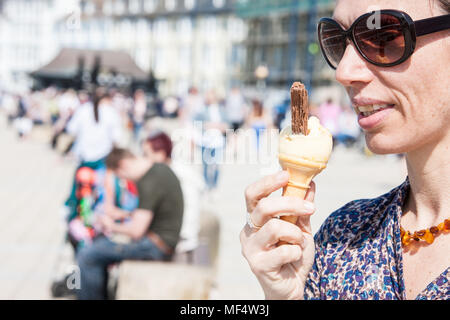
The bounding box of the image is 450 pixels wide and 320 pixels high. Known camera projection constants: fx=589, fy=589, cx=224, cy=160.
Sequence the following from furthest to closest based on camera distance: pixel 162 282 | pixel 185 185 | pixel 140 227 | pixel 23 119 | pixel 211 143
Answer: pixel 23 119, pixel 211 143, pixel 185 185, pixel 140 227, pixel 162 282

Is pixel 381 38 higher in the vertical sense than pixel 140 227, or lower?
higher

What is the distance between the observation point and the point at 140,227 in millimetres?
4773

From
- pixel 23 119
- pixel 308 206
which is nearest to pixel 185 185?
pixel 308 206

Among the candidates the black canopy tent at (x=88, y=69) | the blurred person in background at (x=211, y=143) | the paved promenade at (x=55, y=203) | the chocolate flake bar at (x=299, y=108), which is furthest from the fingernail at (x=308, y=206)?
the black canopy tent at (x=88, y=69)

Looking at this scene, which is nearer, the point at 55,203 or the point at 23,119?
the point at 55,203

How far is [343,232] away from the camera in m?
1.56

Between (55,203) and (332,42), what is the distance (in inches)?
362

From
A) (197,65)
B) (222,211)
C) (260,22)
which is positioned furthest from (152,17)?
(222,211)

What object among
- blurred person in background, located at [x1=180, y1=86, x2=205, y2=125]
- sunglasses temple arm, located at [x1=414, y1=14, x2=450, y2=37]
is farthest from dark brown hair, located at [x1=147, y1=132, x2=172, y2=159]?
blurred person in background, located at [x1=180, y1=86, x2=205, y2=125]

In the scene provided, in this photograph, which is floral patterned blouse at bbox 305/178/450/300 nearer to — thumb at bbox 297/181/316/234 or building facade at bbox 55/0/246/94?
thumb at bbox 297/181/316/234

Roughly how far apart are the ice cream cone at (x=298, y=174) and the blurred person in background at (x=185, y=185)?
146 inches

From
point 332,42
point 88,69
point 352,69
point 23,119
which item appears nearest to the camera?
point 352,69

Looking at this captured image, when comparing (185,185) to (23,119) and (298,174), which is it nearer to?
(298,174)
